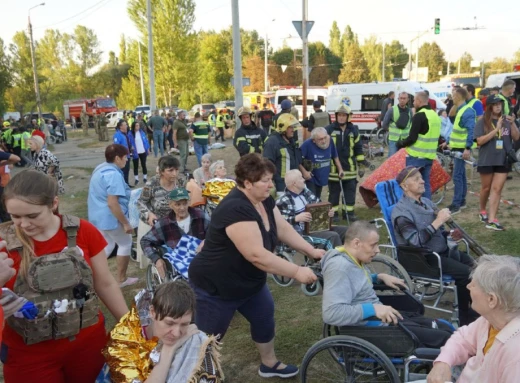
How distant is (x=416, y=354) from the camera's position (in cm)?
263

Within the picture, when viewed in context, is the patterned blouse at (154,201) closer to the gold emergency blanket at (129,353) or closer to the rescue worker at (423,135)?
the gold emergency blanket at (129,353)

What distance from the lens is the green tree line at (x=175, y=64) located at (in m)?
38.5

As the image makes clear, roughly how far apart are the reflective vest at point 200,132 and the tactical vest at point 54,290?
1068cm

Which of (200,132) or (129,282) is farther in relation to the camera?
(200,132)

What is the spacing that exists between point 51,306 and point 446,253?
3426 mm

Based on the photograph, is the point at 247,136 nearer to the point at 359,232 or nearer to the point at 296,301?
the point at 296,301

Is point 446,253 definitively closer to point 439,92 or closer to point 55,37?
point 439,92

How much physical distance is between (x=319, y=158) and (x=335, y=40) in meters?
66.7

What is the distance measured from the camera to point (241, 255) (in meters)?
2.89

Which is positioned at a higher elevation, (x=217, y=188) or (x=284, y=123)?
(x=284, y=123)

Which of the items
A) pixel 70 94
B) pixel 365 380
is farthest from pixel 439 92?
pixel 70 94

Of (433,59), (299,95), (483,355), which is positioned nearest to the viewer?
(483,355)

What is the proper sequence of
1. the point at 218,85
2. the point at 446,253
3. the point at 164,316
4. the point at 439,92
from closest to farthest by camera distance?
1. the point at 164,316
2. the point at 446,253
3. the point at 439,92
4. the point at 218,85

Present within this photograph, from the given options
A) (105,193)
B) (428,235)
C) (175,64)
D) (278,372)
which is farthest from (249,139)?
(175,64)
